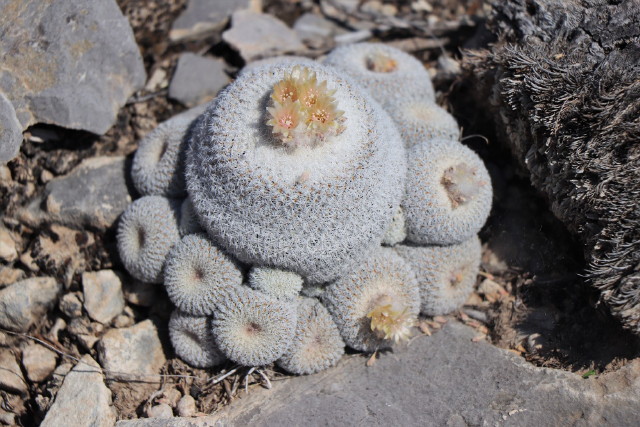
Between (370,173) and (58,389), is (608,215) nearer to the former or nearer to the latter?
(370,173)

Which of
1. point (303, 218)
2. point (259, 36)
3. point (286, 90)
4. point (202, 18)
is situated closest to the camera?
point (286, 90)

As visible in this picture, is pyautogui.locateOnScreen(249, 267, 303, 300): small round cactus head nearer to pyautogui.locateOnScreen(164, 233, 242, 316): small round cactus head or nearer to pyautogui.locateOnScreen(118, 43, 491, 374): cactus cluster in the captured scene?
pyautogui.locateOnScreen(118, 43, 491, 374): cactus cluster

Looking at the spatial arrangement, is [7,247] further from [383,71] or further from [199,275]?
[383,71]

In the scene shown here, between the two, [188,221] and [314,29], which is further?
[314,29]

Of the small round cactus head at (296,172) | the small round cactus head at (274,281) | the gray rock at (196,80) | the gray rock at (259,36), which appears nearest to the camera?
the small round cactus head at (296,172)

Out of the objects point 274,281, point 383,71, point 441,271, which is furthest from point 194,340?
point 383,71

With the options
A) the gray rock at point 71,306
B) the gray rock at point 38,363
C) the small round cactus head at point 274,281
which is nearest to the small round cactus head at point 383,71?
the small round cactus head at point 274,281

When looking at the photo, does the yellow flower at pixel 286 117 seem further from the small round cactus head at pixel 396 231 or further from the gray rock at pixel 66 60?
the gray rock at pixel 66 60
